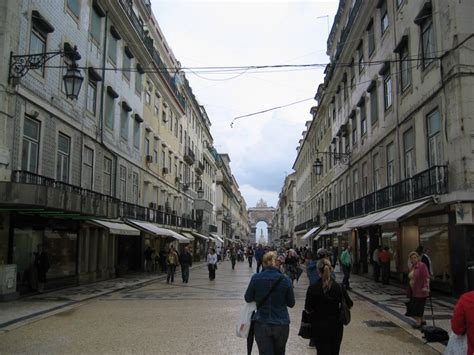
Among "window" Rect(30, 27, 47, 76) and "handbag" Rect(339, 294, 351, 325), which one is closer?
"handbag" Rect(339, 294, 351, 325)

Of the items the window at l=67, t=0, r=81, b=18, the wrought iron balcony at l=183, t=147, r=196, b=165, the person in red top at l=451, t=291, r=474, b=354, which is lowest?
the person in red top at l=451, t=291, r=474, b=354

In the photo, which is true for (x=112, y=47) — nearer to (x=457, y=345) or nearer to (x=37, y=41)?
(x=37, y=41)

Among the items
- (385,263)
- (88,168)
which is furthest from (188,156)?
(385,263)

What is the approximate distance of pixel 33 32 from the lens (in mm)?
16641

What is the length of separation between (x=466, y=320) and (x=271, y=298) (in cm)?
207

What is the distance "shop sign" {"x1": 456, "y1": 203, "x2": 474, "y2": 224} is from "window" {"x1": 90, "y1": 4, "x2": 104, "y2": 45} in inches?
652

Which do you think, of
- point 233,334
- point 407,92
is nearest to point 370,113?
point 407,92

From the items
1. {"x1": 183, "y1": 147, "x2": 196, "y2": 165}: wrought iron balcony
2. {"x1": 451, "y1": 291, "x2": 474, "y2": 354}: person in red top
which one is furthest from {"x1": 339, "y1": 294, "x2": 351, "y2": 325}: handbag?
{"x1": 183, "y1": 147, "x2": 196, "y2": 165}: wrought iron balcony

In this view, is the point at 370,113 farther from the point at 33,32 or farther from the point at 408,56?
the point at 33,32

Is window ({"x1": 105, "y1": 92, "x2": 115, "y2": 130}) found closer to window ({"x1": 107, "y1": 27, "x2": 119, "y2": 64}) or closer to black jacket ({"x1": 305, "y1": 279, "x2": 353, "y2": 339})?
window ({"x1": 107, "y1": 27, "x2": 119, "y2": 64})

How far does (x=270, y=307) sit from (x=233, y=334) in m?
4.47

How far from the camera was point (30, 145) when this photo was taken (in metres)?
16.5

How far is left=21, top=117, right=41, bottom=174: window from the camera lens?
16109 millimetres

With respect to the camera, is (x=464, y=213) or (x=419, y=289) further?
(x=464, y=213)
